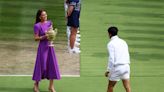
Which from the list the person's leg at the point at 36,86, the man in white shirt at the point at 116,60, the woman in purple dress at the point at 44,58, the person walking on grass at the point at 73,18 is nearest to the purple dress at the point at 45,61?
the woman in purple dress at the point at 44,58

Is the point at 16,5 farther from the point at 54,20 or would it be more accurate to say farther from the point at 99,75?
the point at 99,75

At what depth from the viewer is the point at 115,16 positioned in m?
23.6

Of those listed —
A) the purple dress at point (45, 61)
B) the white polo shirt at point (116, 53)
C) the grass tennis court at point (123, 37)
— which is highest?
the white polo shirt at point (116, 53)

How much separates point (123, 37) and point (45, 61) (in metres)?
6.75

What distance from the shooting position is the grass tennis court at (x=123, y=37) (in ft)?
50.7

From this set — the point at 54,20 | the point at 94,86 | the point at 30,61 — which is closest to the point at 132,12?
the point at 54,20

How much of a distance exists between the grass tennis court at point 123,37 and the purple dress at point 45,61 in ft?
2.20

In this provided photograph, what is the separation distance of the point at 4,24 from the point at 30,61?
17.0ft

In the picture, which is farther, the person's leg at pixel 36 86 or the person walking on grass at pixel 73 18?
the person walking on grass at pixel 73 18

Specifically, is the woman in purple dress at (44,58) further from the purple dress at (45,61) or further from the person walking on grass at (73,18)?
the person walking on grass at (73,18)

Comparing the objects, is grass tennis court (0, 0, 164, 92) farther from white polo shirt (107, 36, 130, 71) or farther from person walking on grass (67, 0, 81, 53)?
white polo shirt (107, 36, 130, 71)

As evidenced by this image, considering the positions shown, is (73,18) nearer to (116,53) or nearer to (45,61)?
(45,61)

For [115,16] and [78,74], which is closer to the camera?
[78,74]

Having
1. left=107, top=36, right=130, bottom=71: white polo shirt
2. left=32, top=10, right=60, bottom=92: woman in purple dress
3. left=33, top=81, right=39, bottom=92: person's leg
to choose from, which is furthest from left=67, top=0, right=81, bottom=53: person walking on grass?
left=107, top=36, right=130, bottom=71: white polo shirt
